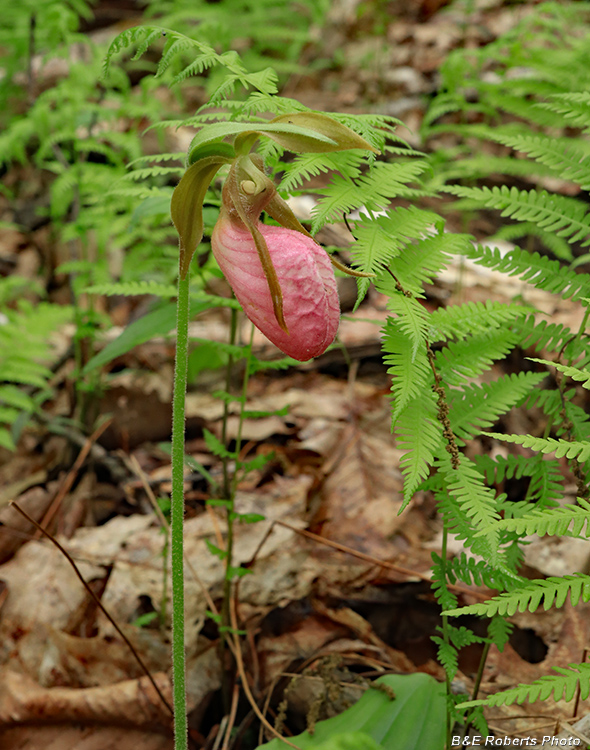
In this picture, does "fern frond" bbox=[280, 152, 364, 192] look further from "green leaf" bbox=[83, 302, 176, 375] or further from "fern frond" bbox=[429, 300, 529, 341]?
"green leaf" bbox=[83, 302, 176, 375]

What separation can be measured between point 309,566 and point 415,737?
0.72 metres

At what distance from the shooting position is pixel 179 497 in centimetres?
109

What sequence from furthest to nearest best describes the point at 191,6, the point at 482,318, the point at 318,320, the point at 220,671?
the point at 191,6, the point at 220,671, the point at 482,318, the point at 318,320

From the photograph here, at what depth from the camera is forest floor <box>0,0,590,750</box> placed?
154 centimetres

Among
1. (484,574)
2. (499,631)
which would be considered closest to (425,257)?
(484,574)

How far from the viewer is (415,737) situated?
3.87 feet

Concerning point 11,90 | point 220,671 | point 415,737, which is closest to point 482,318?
point 415,737

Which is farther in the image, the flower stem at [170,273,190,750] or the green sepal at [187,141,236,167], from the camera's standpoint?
the flower stem at [170,273,190,750]

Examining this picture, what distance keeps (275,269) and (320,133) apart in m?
0.24

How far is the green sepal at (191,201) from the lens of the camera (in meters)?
0.97

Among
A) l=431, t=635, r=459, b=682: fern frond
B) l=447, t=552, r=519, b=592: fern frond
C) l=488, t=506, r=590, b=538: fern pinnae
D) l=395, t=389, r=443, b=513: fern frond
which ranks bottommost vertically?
l=431, t=635, r=459, b=682: fern frond

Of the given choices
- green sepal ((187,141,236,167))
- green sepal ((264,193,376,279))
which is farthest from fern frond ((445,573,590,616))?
green sepal ((187,141,236,167))

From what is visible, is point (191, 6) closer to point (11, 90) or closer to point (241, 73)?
point (11, 90)

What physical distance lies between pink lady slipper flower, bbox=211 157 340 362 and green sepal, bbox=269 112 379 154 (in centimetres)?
7
